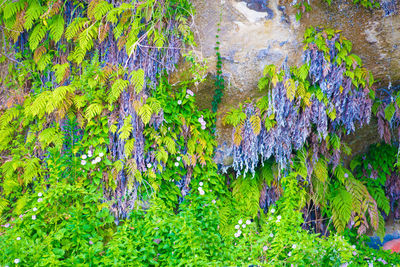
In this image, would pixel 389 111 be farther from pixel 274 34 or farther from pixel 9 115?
pixel 9 115

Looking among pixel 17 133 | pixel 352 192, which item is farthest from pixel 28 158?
pixel 352 192

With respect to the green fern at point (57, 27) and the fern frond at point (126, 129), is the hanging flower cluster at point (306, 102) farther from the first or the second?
the green fern at point (57, 27)

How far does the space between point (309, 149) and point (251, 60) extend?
1558 mm

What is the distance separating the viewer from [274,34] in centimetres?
507

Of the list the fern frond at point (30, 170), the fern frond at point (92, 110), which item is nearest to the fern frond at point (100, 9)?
the fern frond at point (92, 110)

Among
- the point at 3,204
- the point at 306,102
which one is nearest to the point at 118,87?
the point at 3,204

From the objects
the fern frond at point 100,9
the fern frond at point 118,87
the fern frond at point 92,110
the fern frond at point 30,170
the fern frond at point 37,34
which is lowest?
the fern frond at point 30,170

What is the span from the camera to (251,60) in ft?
16.8

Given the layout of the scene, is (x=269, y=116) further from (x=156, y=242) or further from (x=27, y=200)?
(x=27, y=200)

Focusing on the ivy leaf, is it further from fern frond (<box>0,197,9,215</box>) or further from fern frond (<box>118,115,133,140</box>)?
fern frond (<box>0,197,9,215</box>)

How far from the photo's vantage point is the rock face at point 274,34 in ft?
16.3

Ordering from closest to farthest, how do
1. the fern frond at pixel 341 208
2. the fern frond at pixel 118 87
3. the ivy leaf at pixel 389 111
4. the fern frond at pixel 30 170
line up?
the fern frond at pixel 118 87 → the fern frond at pixel 30 170 → the ivy leaf at pixel 389 111 → the fern frond at pixel 341 208

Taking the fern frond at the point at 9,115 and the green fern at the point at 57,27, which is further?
the fern frond at the point at 9,115

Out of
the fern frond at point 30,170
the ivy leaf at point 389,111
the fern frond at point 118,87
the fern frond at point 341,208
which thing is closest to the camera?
the fern frond at point 118,87
